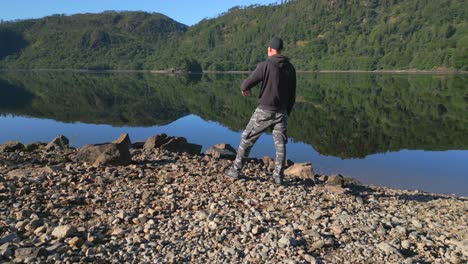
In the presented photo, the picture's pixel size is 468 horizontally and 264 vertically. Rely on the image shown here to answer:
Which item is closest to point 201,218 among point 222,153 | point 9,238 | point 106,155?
point 9,238

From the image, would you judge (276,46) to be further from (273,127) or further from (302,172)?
(302,172)

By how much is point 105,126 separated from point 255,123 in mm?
23754

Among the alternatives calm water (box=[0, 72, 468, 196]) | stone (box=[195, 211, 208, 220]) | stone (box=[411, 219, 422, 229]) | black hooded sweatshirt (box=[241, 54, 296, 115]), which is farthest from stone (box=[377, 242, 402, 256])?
calm water (box=[0, 72, 468, 196])

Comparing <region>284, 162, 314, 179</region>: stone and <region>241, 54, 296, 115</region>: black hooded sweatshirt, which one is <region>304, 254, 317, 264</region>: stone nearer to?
<region>241, 54, 296, 115</region>: black hooded sweatshirt

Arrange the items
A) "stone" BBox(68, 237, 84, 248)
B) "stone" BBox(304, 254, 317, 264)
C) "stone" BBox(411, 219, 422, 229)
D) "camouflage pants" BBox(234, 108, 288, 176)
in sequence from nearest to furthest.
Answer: "stone" BBox(304, 254, 317, 264), "stone" BBox(68, 237, 84, 248), "stone" BBox(411, 219, 422, 229), "camouflage pants" BBox(234, 108, 288, 176)

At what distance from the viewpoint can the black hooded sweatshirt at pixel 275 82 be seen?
9.22 metres

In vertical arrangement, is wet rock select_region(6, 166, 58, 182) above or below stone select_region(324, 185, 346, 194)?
above

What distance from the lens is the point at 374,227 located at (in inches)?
311

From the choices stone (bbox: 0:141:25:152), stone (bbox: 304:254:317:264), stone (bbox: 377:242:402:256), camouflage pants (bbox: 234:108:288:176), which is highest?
camouflage pants (bbox: 234:108:288:176)

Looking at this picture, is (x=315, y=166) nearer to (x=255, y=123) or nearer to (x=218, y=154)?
(x=218, y=154)

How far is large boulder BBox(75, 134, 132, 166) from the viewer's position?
11281mm

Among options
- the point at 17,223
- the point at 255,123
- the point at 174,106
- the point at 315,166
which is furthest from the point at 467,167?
the point at 174,106

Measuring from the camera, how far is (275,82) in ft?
30.4

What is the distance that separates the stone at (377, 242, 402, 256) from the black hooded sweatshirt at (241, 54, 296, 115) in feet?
11.5
